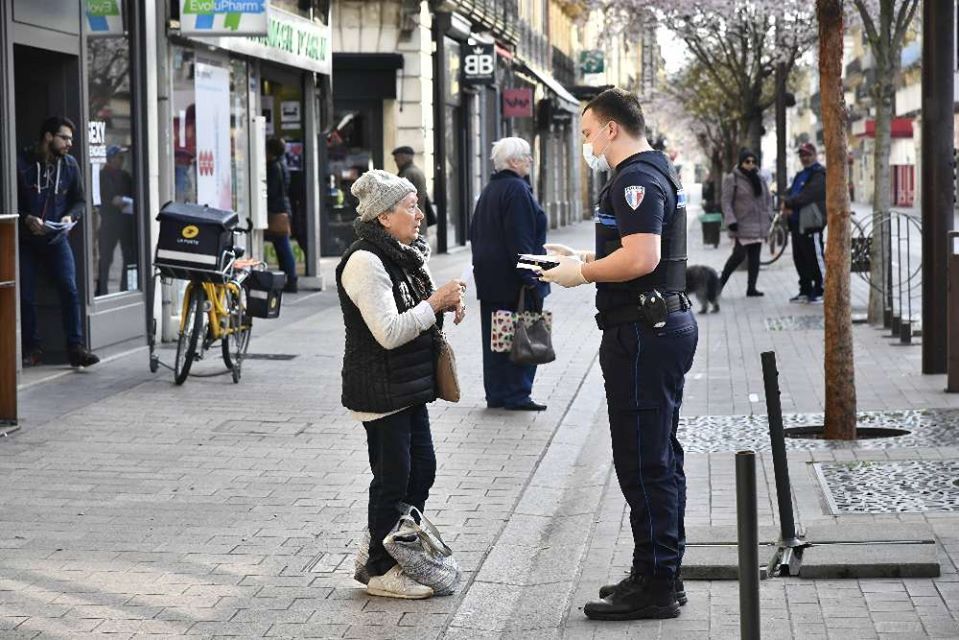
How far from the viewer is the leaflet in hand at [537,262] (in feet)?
19.9

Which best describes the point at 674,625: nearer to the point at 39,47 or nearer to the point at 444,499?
the point at 444,499

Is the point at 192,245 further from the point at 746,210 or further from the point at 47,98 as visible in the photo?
the point at 746,210

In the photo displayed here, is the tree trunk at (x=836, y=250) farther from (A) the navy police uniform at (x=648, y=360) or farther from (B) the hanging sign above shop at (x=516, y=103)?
(B) the hanging sign above shop at (x=516, y=103)

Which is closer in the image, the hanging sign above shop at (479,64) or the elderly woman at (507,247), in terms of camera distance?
the elderly woman at (507,247)

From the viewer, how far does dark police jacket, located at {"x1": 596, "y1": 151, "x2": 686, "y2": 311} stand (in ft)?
18.8

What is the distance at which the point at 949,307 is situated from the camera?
36.9 feet

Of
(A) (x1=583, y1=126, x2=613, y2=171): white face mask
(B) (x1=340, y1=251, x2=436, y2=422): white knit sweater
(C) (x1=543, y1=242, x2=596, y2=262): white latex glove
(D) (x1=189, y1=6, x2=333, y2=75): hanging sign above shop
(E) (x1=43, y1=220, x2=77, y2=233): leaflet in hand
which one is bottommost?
(B) (x1=340, y1=251, x2=436, y2=422): white knit sweater

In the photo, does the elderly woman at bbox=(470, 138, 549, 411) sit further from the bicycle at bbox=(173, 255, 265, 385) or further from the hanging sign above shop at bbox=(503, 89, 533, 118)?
the hanging sign above shop at bbox=(503, 89, 533, 118)

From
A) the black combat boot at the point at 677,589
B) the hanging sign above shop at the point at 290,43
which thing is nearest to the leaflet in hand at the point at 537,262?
the black combat boot at the point at 677,589

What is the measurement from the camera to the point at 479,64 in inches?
1344

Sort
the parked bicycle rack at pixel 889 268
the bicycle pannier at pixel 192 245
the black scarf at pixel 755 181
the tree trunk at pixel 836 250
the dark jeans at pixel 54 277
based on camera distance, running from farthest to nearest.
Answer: the black scarf at pixel 755 181, the parked bicycle rack at pixel 889 268, the dark jeans at pixel 54 277, the bicycle pannier at pixel 192 245, the tree trunk at pixel 836 250

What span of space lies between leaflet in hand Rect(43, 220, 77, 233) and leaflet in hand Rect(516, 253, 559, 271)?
7112 millimetres

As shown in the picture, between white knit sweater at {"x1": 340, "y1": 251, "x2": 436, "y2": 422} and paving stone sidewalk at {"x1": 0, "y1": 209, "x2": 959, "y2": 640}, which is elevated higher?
white knit sweater at {"x1": 340, "y1": 251, "x2": 436, "y2": 422}

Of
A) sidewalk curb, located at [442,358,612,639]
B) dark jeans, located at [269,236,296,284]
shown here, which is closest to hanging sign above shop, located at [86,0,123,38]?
dark jeans, located at [269,236,296,284]
